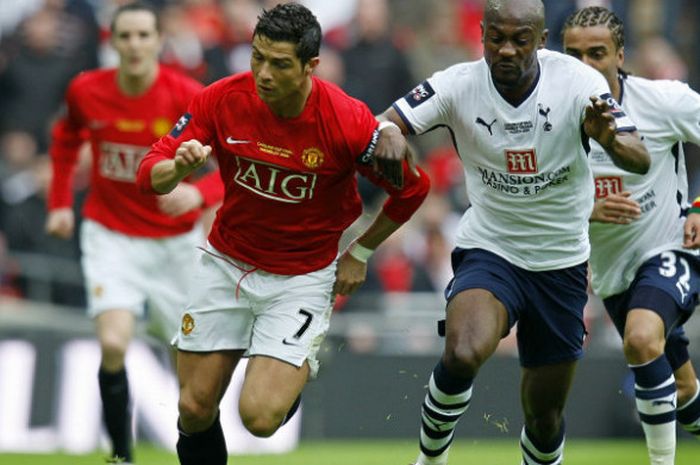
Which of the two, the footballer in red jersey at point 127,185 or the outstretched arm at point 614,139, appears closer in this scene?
the outstretched arm at point 614,139

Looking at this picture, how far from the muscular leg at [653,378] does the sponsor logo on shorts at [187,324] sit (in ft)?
8.26

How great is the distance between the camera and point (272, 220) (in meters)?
7.98

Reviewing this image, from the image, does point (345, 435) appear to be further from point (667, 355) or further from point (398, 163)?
point (398, 163)

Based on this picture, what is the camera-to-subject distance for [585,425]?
48.3ft

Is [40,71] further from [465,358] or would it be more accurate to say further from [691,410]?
[465,358]

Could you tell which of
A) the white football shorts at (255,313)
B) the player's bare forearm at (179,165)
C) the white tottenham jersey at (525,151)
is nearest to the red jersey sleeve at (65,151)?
the white football shorts at (255,313)

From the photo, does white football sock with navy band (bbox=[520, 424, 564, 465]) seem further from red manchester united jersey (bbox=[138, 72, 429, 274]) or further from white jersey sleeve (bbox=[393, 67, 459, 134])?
white jersey sleeve (bbox=[393, 67, 459, 134])

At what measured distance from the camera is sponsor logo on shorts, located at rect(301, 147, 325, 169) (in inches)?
308

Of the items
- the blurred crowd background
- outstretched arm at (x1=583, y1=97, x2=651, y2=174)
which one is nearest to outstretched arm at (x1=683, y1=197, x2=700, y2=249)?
outstretched arm at (x1=583, y1=97, x2=651, y2=174)

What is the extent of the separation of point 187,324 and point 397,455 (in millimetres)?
4928

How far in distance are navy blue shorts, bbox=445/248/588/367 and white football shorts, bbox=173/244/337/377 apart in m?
0.77

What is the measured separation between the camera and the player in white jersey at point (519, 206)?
7699 millimetres

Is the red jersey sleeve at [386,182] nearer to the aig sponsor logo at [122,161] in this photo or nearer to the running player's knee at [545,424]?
the running player's knee at [545,424]

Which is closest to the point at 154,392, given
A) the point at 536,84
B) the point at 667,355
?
the point at 667,355
